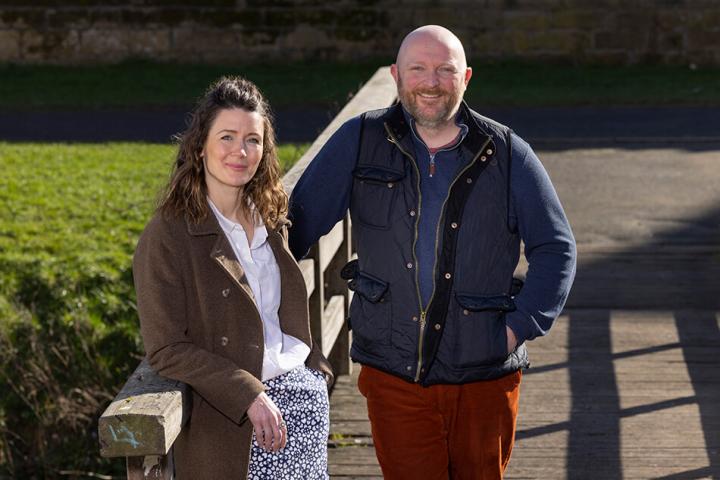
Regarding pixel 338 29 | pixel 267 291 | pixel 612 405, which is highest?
pixel 338 29

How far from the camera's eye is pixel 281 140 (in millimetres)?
12562

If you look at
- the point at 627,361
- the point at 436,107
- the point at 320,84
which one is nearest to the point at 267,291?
the point at 436,107

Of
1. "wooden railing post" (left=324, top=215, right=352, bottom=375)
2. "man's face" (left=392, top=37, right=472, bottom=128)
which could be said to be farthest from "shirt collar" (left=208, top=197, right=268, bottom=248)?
"wooden railing post" (left=324, top=215, right=352, bottom=375)

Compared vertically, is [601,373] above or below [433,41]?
below

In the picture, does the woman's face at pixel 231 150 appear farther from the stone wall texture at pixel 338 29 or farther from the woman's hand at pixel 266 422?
the stone wall texture at pixel 338 29

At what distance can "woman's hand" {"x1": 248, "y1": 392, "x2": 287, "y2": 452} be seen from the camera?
317 cm

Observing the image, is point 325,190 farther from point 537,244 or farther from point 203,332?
point 203,332

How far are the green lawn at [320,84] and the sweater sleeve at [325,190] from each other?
1095cm

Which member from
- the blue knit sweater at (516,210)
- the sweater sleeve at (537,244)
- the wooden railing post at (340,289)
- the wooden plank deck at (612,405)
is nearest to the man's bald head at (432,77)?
the blue knit sweater at (516,210)

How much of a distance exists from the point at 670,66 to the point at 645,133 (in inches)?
191

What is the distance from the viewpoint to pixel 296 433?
331cm

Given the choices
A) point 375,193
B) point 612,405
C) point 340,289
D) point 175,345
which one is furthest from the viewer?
point 340,289

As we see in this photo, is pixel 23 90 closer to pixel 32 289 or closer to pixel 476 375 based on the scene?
pixel 32 289

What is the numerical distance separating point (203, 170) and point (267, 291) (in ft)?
1.12
